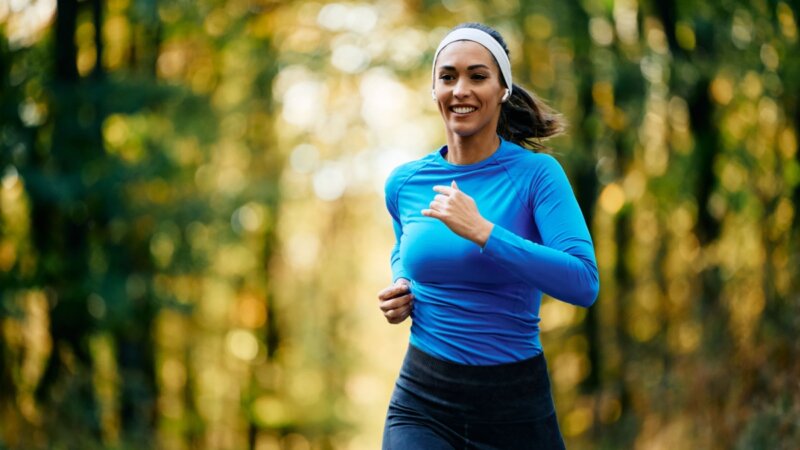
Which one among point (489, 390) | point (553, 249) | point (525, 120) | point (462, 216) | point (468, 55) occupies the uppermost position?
point (468, 55)

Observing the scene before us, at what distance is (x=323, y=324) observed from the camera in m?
18.9

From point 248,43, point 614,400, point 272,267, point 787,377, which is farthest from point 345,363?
point 787,377

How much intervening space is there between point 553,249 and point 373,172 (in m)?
13.4

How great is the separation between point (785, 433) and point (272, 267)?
1268 cm

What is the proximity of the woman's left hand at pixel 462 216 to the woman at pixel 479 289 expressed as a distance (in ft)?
0.19

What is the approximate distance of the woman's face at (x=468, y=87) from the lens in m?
3.00

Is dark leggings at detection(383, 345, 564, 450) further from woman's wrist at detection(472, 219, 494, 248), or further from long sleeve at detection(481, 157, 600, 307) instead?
woman's wrist at detection(472, 219, 494, 248)

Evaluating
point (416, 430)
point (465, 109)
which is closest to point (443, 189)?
point (465, 109)

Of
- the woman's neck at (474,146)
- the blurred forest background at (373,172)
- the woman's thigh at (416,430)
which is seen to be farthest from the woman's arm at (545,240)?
the blurred forest background at (373,172)

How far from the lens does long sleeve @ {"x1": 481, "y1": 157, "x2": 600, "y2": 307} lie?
2.70 metres

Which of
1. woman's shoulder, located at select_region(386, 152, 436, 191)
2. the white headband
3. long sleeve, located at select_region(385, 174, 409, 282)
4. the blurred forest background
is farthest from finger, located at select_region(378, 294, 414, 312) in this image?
the blurred forest background

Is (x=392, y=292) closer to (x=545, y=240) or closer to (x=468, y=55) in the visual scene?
(x=545, y=240)

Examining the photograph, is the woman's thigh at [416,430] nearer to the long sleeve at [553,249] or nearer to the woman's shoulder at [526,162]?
→ the long sleeve at [553,249]

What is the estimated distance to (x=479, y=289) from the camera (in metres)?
2.94
